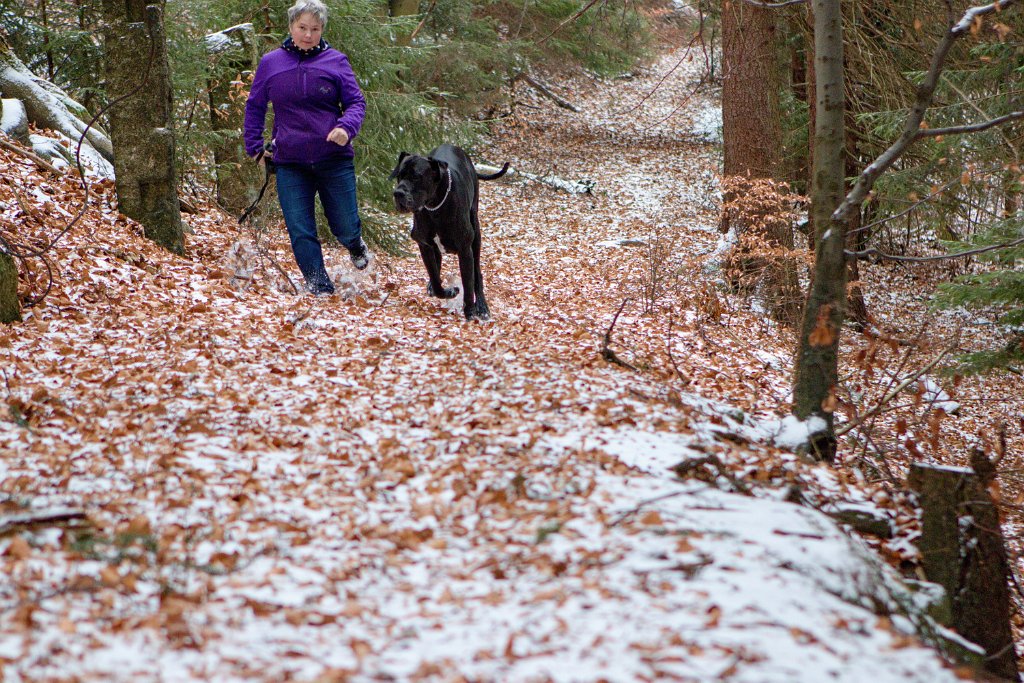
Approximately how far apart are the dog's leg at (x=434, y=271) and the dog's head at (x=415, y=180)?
0.54 metres

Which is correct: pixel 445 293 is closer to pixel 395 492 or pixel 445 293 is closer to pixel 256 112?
pixel 256 112

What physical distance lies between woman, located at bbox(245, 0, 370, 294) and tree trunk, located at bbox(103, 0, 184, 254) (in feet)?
3.06

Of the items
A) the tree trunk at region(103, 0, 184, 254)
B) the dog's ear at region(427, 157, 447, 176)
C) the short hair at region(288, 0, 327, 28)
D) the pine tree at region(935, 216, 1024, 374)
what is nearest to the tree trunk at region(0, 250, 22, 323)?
the tree trunk at region(103, 0, 184, 254)

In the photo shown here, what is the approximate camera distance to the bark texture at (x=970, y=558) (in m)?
3.57

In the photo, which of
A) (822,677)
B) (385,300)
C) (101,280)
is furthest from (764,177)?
(822,677)

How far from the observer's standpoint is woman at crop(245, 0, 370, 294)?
606 cm

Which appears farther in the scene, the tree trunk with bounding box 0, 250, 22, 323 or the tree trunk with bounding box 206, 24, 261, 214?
the tree trunk with bounding box 206, 24, 261, 214

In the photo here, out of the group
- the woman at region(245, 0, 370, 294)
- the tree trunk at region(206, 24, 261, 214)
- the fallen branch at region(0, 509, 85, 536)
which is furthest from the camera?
the tree trunk at region(206, 24, 261, 214)

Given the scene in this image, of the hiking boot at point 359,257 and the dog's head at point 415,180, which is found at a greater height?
the dog's head at point 415,180

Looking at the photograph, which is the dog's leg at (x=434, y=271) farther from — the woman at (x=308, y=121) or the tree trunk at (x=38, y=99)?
the tree trunk at (x=38, y=99)

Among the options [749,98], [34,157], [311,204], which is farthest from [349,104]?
[749,98]

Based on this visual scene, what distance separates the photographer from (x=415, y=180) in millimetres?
6402

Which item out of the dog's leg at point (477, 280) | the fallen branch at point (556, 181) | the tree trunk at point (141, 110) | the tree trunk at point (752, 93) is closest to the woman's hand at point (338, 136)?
the dog's leg at point (477, 280)

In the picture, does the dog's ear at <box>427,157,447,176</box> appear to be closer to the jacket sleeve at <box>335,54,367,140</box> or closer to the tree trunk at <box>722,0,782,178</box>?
the jacket sleeve at <box>335,54,367,140</box>
